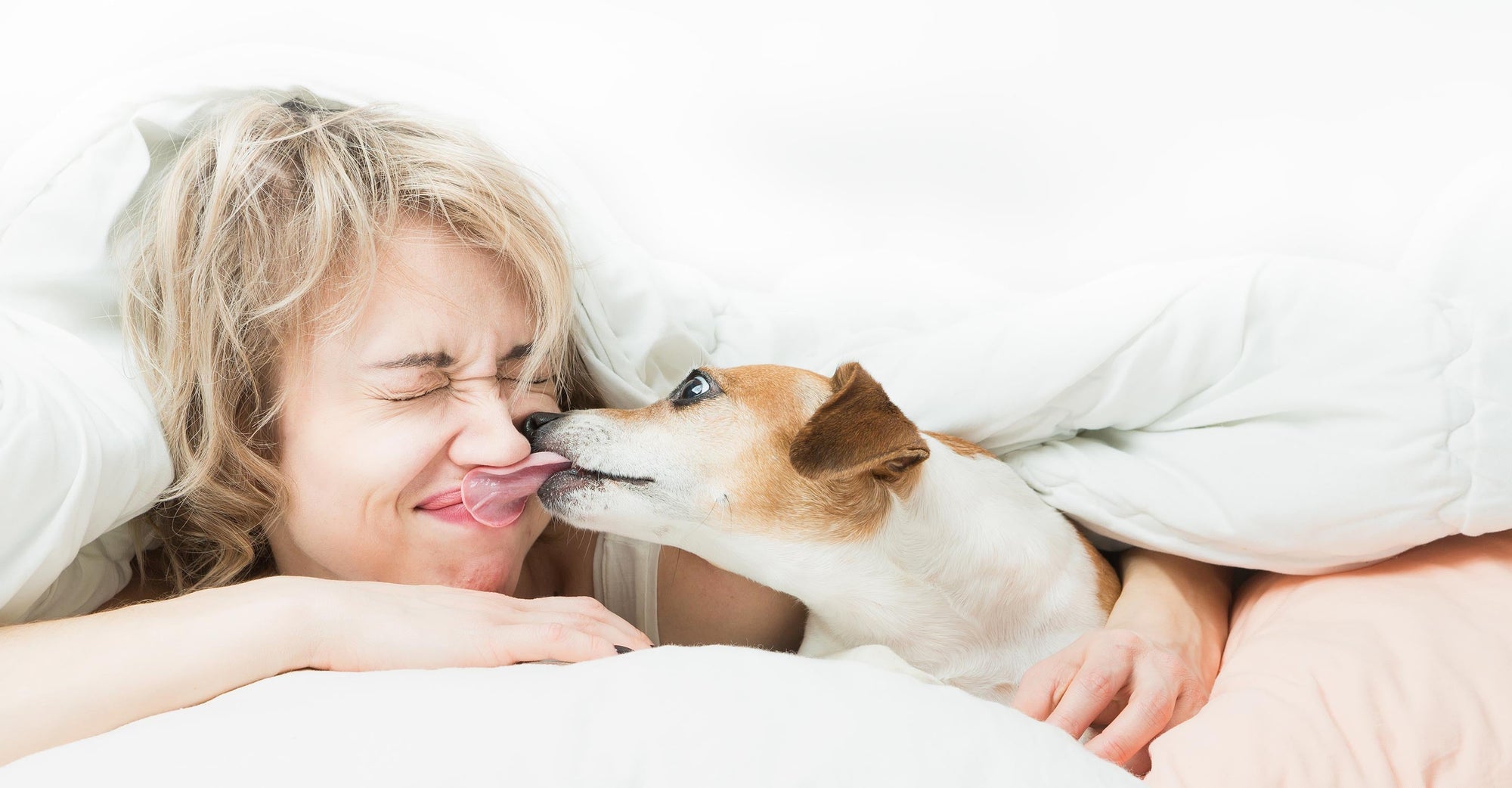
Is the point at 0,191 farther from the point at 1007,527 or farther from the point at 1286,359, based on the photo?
the point at 1286,359

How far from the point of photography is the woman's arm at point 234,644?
89cm

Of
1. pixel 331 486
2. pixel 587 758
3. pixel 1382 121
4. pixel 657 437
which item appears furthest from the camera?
pixel 1382 121

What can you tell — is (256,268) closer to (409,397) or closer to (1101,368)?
(409,397)

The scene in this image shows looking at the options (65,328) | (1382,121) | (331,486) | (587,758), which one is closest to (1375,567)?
(1382,121)

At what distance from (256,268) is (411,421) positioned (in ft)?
0.99

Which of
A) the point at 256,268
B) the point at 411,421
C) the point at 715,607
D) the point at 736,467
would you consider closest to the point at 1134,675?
the point at 736,467

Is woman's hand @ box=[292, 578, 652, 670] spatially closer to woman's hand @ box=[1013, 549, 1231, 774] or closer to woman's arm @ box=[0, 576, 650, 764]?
woman's arm @ box=[0, 576, 650, 764]

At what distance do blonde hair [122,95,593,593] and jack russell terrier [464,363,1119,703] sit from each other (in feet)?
0.59

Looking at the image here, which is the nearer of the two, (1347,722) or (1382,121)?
(1347,722)

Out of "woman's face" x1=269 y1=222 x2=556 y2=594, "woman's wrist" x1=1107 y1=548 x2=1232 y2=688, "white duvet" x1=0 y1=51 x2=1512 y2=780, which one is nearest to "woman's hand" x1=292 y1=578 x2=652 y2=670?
"woman's face" x1=269 y1=222 x2=556 y2=594

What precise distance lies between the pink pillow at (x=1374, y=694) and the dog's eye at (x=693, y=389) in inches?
29.8

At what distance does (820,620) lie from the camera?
4.75ft

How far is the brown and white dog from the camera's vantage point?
1324 mm

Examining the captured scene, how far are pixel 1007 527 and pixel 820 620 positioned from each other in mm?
307
